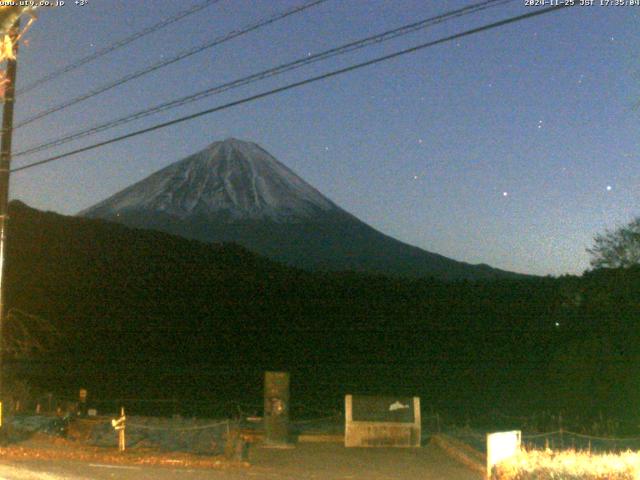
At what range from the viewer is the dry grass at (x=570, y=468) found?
10.9 meters

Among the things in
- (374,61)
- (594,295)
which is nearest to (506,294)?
(594,295)

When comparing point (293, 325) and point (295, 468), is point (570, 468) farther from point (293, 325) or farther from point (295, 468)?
point (293, 325)

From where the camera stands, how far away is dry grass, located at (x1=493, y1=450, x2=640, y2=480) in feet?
35.7

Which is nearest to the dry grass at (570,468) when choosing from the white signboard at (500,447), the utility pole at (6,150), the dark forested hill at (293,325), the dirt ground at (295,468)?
the white signboard at (500,447)

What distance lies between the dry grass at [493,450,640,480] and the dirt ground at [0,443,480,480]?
417 cm

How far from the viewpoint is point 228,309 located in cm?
8150

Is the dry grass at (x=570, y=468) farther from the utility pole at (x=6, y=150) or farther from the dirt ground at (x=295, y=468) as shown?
the utility pole at (x=6, y=150)

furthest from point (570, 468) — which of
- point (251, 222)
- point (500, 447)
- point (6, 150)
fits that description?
point (251, 222)

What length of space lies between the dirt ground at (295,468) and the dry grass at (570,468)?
4.17m

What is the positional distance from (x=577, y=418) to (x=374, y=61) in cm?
2537

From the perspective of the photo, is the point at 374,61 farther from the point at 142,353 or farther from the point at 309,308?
the point at 309,308

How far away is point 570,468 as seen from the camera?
438 inches

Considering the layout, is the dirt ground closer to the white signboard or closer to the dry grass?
the white signboard

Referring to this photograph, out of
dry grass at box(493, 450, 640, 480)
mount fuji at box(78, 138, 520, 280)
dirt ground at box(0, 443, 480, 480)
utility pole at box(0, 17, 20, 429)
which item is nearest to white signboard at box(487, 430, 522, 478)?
dry grass at box(493, 450, 640, 480)
